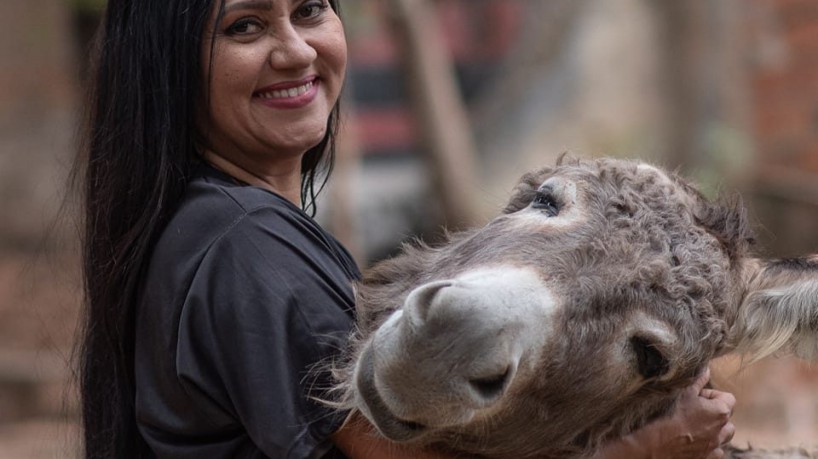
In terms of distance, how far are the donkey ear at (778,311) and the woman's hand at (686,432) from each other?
181mm

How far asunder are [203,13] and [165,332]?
28.3 inches

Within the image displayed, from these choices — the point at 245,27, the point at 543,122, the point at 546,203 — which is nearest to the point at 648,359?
the point at 546,203

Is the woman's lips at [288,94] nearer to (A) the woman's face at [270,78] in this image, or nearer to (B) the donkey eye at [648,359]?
(A) the woman's face at [270,78]

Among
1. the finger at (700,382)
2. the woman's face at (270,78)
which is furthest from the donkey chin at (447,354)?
→ the woman's face at (270,78)

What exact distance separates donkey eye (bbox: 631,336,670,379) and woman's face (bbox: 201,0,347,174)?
92cm

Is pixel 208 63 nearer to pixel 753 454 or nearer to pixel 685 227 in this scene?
pixel 685 227

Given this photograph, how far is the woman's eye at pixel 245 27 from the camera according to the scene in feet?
9.21

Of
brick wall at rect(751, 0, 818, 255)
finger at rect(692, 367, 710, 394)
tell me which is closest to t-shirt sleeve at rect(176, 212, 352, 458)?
finger at rect(692, 367, 710, 394)

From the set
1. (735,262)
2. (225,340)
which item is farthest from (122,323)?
(735,262)

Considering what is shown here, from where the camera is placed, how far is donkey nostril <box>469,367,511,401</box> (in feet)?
7.50

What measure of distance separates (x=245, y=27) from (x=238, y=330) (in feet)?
2.40

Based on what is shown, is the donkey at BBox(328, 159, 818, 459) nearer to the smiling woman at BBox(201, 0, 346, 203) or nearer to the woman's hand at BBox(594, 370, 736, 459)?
the woman's hand at BBox(594, 370, 736, 459)

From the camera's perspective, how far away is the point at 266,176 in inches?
120

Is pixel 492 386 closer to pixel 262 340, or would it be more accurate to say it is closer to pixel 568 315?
pixel 568 315
